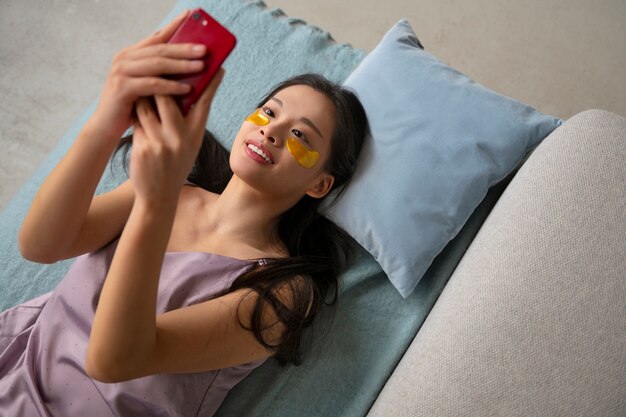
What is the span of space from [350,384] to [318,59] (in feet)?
3.37

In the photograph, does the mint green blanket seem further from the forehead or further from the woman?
the forehead

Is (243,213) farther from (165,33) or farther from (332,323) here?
(165,33)

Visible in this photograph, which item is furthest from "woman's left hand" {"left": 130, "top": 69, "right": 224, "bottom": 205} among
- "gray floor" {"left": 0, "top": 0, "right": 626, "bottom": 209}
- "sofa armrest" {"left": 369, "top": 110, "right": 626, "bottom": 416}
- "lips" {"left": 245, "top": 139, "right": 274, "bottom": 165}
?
"gray floor" {"left": 0, "top": 0, "right": 626, "bottom": 209}

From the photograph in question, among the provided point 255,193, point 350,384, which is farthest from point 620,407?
point 255,193

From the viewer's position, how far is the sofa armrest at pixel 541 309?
1.16 metres

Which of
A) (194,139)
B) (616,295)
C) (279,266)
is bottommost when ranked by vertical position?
(279,266)

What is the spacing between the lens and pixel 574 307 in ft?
3.99

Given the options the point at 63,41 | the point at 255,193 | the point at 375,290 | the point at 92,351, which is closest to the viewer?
the point at 92,351

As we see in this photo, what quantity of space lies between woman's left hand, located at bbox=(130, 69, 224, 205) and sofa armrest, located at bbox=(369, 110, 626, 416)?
74 centimetres

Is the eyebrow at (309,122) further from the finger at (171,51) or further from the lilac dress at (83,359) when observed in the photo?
the finger at (171,51)

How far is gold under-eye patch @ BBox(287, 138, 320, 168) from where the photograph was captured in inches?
51.2

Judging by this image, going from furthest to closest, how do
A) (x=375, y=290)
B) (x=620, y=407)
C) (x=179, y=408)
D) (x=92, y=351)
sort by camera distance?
1. (x=375, y=290)
2. (x=179, y=408)
3. (x=620, y=407)
4. (x=92, y=351)

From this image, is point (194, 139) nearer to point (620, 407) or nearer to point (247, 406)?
point (247, 406)

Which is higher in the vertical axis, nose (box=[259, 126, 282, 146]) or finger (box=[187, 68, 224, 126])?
finger (box=[187, 68, 224, 126])
